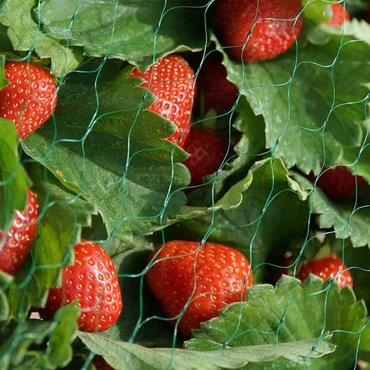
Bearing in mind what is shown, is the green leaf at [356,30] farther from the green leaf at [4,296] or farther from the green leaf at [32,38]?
the green leaf at [4,296]

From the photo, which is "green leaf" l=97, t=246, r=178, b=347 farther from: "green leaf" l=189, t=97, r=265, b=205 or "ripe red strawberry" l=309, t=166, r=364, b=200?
"ripe red strawberry" l=309, t=166, r=364, b=200

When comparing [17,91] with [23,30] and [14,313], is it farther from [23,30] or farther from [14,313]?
[14,313]

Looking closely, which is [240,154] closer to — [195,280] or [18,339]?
[195,280]

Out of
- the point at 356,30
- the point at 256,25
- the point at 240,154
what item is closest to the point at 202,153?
the point at 240,154

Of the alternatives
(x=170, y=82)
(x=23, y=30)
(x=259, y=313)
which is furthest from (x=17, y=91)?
(x=259, y=313)

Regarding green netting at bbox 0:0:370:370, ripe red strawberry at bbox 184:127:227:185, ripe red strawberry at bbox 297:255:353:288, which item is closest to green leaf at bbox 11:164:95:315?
green netting at bbox 0:0:370:370

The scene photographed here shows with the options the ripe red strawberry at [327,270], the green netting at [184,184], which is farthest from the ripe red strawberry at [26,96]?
the ripe red strawberry at [327,270]
